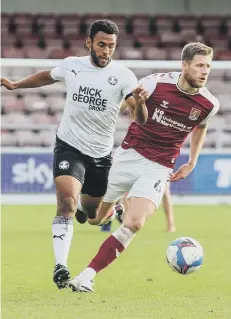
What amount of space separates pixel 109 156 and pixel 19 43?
14.2 meters

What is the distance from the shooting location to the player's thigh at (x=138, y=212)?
7.73 m

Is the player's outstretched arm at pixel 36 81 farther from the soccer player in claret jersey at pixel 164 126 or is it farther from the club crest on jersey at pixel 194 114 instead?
the club crest on jersey at pixel 194 114

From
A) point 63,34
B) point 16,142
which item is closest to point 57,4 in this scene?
point 63,34

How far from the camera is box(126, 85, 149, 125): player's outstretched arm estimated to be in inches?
292

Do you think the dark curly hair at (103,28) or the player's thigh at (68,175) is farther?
the dark curly hair at (103,28)

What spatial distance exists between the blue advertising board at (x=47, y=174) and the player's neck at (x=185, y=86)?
8373 millimetres

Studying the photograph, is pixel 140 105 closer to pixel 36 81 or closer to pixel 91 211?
pixel 36 81

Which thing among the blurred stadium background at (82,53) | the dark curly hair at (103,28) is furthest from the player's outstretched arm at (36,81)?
the blurred stadium background at (82,53)

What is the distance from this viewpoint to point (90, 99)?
8.18 meters

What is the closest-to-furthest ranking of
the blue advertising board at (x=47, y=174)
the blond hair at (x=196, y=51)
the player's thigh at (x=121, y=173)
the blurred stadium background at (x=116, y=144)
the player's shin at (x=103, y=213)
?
the blurred stadium background at (x=116, y=144) < the blond hair at (x=196, y=51) < the player's thigh at (x=121, y=173) < the player's shin at (x=103, y=213) < the blue advertising board at (x=47, y=174)

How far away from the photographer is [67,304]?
6.96m

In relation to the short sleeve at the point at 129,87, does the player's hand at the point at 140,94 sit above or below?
above

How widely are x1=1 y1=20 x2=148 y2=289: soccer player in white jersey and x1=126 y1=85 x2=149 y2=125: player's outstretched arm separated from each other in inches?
7.4

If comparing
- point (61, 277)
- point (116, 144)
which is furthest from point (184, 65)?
point (116, 144)
